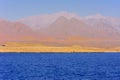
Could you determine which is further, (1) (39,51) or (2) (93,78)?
(1) (39,51)

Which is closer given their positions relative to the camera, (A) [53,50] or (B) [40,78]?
(B) [40,78]

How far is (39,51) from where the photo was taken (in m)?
178

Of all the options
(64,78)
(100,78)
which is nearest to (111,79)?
(100,78)

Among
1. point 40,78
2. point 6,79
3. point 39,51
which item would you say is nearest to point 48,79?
point 40,78

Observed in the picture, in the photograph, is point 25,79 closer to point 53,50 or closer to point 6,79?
point 6,79

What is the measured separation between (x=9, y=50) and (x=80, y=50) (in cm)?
3187

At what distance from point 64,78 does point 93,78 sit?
12.2 feet

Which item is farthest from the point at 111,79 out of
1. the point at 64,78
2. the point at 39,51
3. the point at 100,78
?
the point at 39,51

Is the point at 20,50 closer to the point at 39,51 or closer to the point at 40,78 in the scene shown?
the point at 39,51

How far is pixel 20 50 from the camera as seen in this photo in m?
180

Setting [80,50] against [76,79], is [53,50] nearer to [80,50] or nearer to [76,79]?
[80,50]

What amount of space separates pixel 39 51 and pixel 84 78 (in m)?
125

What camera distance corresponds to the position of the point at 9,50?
176750 millimetres

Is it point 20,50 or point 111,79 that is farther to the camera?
point 20,50
